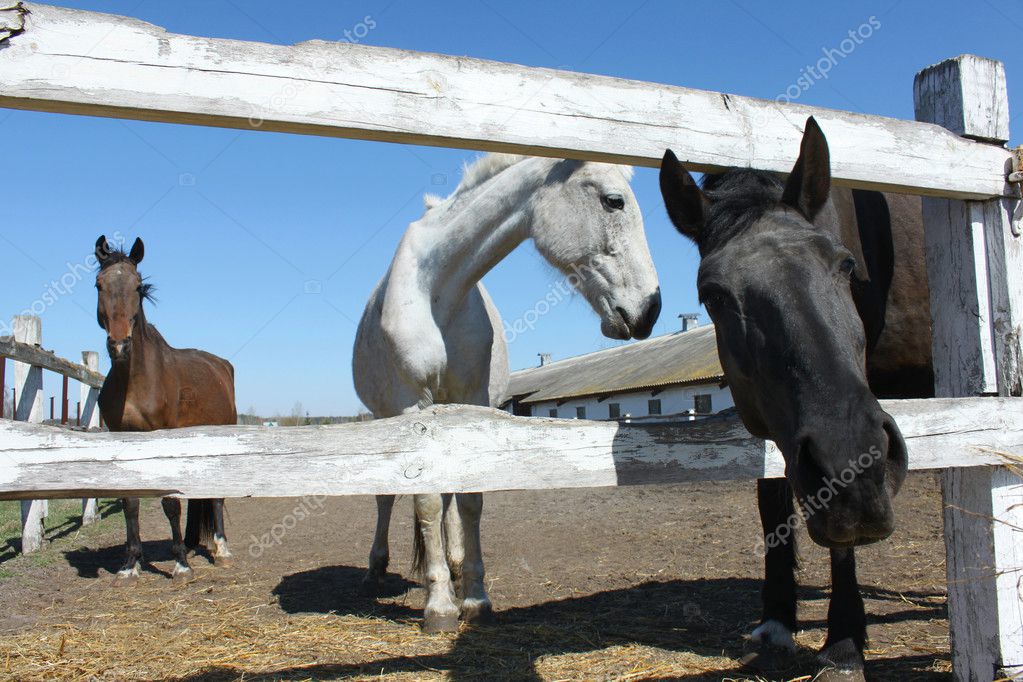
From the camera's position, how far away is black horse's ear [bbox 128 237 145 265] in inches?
256

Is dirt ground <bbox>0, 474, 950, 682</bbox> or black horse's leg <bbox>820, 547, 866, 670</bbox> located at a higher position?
black horse's leg <bbox>820, 547, 866, 670</bbox>

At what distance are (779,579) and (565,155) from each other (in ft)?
7.62

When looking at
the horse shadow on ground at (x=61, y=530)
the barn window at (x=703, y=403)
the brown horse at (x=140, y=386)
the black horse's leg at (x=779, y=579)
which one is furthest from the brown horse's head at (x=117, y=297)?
the barn window at (x=703, y=403)

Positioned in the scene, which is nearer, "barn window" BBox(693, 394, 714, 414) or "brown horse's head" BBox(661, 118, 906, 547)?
"brown horse's head" BBox(661, 118, 906, 547)

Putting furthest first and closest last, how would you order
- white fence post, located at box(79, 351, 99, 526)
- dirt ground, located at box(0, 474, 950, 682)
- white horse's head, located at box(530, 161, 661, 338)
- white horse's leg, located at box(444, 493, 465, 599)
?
white fence post, located at box(79, 351, 99, 526) → white horse's leg, located at box(444, 493, 465, 599) → white horse's head, located at box(530, 161, 661, 338) → dirt ground, located at box(0, 474, 950, 682)

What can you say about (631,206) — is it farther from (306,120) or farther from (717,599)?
(717,599)

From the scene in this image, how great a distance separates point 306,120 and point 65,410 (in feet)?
31.7

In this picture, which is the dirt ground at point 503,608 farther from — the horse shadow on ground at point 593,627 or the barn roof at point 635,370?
the barn roof at point 635,370

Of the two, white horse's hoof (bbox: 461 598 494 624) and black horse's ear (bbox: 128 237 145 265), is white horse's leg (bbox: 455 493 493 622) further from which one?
black horse's ear (bbox: 128 237 145 265)

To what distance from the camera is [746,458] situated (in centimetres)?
233

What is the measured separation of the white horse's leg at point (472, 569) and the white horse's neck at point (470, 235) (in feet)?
3.88

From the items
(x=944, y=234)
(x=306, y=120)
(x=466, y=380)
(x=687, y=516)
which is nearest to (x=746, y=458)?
(x=944, y=234)

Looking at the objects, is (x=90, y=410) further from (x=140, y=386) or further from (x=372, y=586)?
(x=372, y=586)

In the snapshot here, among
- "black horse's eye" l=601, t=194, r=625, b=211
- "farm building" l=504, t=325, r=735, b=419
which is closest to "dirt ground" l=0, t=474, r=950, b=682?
"black horse's eye" l=601, t=194, r=625, b=211
